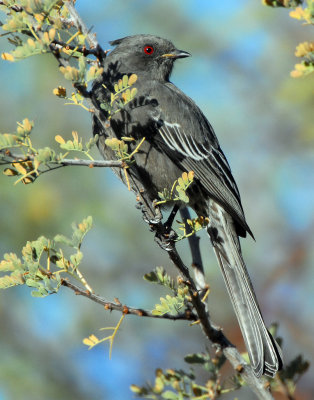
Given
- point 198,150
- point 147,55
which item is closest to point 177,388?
point 198,150

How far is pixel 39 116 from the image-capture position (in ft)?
28.9

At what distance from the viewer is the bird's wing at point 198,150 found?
5.57 metres

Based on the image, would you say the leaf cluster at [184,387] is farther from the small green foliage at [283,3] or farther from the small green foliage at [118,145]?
the small green foliage at [283,3]

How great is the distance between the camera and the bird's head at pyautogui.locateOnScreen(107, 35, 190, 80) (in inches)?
253

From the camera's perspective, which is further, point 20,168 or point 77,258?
point 77,258

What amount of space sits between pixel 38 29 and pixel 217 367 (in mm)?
2538

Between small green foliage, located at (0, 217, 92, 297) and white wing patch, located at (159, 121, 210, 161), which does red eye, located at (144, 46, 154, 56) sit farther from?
small green foliage, located at (0, 217, 92, 297)

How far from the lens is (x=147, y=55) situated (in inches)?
257

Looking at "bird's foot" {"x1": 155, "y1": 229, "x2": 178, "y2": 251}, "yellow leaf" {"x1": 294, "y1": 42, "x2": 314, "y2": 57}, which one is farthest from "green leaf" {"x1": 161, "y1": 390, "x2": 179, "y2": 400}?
Answer: "yellow leaf" {"x1": 294, "y1": 42, "x2": 314, "y2": 57}

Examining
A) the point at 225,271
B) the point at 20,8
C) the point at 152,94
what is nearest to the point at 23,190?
the point at 152,94

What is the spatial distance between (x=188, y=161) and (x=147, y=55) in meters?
1.54

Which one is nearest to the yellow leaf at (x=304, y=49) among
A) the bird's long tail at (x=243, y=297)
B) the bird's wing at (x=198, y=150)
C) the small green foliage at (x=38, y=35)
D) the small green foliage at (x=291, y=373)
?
the small green foliage at (x=38, y=35)

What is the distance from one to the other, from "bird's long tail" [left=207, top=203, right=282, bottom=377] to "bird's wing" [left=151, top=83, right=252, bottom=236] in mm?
197

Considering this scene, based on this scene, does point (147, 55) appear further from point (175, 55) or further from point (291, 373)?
point (291, 373)
